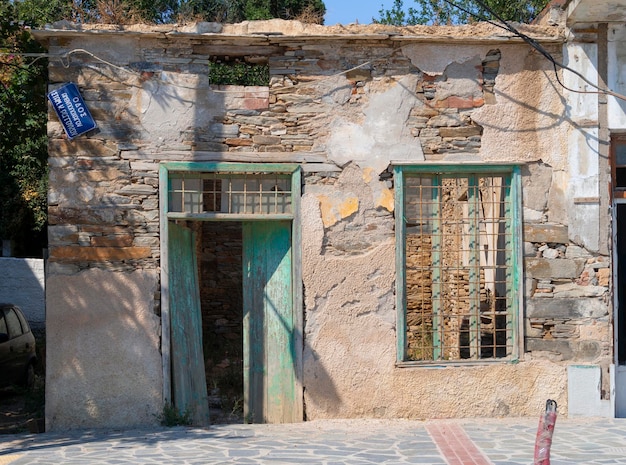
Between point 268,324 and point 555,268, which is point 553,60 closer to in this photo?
A: point 555,268

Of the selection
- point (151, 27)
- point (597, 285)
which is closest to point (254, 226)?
point (151, 27)

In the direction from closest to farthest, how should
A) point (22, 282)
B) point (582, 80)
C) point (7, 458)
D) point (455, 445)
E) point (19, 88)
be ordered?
1. point (7, 458)
2. point (455, 445)
3. point (582, 80)
4. point (19, 88)
5. point (22, 282)

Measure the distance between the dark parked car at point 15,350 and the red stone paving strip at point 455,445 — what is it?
5687 mm

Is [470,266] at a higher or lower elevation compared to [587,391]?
higher

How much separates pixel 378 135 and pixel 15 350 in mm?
5858

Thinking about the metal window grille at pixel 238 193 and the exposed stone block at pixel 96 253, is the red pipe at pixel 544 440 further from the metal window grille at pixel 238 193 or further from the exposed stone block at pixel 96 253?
the exposed stone block at pixel 96 253

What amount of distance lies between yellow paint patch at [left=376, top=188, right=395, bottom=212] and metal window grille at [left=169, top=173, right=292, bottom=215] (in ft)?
3.10

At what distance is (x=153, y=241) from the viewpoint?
28.5 ft

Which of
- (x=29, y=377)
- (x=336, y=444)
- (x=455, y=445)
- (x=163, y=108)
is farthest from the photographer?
(x=29, y=377)

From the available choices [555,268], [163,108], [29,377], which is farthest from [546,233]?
[29,377]

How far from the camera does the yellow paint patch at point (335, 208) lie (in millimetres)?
8805

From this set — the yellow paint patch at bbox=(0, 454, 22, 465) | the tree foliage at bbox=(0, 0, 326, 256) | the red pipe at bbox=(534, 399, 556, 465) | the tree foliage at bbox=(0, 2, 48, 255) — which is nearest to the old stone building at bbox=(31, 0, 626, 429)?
the tree foliage at bbox=(0, 0, 326, 256)

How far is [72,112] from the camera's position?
8594 millimetres

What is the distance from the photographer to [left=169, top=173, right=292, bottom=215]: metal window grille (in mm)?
8805
